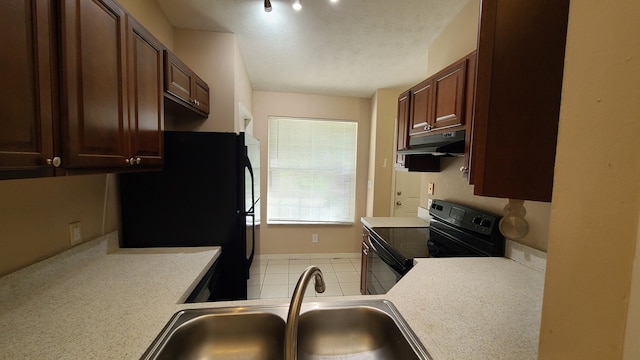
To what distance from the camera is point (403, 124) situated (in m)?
2.24

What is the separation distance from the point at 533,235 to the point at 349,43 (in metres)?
2.06

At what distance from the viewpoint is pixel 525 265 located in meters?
1.41

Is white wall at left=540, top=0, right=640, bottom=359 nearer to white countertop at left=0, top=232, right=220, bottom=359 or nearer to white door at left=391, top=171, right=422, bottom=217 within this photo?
white countertop at left=0, top=232, right=220, bottom=359

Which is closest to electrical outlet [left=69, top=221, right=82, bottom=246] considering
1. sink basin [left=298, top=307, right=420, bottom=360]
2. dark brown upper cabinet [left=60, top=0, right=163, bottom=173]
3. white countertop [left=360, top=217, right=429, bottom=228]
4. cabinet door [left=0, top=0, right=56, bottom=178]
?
dark brown upper cabinet [left=60, top=0, right=163, bottom=173]

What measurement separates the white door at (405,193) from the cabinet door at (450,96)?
1.88m

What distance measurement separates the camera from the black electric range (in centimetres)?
157

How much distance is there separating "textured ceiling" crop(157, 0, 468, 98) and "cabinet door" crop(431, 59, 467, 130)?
1.93 ft

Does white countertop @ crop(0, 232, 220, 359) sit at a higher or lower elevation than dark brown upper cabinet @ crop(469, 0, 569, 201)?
lower

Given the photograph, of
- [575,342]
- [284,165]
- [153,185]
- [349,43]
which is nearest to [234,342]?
[575,342]

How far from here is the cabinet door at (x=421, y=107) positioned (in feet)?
6.07

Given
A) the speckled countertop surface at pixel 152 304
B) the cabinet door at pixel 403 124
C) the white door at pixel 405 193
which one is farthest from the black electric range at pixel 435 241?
the white door at pixel 405 193

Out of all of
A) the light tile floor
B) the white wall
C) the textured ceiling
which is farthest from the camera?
the light tile floor

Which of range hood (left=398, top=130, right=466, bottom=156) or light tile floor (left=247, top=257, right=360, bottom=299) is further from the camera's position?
light tile floor (left=247, top=257, right=360, bottom=299)

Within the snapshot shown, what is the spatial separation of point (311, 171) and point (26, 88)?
3.12m
